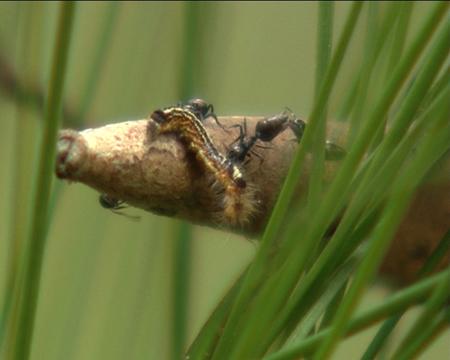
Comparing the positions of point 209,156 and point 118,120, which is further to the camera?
point 118,120

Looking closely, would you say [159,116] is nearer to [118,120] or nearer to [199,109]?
[199,109]

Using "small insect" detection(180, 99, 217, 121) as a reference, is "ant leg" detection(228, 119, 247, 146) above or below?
below

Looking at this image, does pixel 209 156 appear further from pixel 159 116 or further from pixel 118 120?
pixel 118 120

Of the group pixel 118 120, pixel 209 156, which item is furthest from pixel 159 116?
pixel 118 120

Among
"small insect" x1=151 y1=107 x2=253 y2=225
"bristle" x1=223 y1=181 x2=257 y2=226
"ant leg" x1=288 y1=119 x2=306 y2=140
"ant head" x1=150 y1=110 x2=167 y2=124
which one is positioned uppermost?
"ant leg" x1=288 y1=119 x2=306 y2=140
